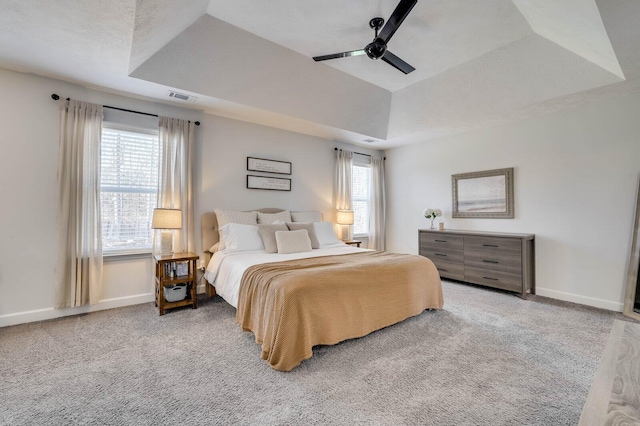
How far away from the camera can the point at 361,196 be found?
5.79 metres

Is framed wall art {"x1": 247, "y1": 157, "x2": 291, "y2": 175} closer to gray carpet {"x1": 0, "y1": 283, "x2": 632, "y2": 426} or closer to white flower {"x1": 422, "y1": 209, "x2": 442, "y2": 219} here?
gray carpet {"x1": 0, "y1": 283, "x2": 632, "y2": 426}

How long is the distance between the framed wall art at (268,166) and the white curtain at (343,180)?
107cm

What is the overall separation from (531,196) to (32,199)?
6.21 m

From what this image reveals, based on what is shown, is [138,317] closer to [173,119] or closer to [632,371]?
[173,119]

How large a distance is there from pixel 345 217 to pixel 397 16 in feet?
11.0

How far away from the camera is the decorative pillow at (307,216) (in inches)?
175

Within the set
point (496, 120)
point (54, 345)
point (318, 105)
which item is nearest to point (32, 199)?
point (54, 345)

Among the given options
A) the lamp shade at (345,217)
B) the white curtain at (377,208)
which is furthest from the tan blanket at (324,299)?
the white curtain at (377,208)

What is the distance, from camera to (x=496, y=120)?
4141 mm

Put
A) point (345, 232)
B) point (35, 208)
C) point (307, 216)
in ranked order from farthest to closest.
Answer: point (345, 232), point (307, 216), point (35, 208)

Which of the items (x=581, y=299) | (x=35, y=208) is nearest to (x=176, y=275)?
(x=35, y=208)

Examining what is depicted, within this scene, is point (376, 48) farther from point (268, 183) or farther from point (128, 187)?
point (128, 187)

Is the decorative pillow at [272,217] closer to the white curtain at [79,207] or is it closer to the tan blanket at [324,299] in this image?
the tan blanket at [324,299]

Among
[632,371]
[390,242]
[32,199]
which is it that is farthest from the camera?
[390,242]
